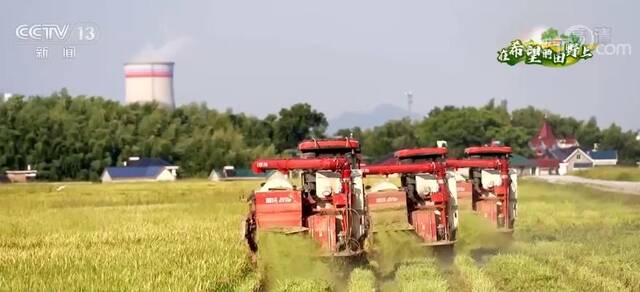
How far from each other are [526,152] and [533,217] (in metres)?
116

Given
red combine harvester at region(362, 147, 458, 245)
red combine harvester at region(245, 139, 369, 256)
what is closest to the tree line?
red combine harvester at region(362, 147, 458, 245)

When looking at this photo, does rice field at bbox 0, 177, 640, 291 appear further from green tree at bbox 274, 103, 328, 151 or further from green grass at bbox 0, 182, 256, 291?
green tree at bbox 274, 103, 328, 151

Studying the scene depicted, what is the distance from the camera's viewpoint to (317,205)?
22.0 m

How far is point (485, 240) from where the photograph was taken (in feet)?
92.2

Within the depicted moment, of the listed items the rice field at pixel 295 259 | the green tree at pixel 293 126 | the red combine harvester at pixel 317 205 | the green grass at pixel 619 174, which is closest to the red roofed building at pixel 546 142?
the green tree at pixel 293 126

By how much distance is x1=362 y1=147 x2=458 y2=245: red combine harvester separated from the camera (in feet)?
80.1

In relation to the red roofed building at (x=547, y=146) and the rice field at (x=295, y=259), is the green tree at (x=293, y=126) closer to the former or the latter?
the red roofed building at (x=547, y=146)

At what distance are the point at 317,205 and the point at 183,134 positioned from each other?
11003 cm

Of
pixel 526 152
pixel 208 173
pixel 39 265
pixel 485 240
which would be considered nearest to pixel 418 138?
pixel 526 152

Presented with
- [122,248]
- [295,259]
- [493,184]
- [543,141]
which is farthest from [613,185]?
[543,141]

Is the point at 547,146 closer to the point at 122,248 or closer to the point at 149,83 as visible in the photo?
the point at 149,83

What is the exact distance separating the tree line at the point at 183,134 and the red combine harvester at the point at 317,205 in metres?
82.1

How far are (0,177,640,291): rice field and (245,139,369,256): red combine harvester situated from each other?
18.1 inches

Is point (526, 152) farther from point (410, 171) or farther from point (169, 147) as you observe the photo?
point (410, 171)
